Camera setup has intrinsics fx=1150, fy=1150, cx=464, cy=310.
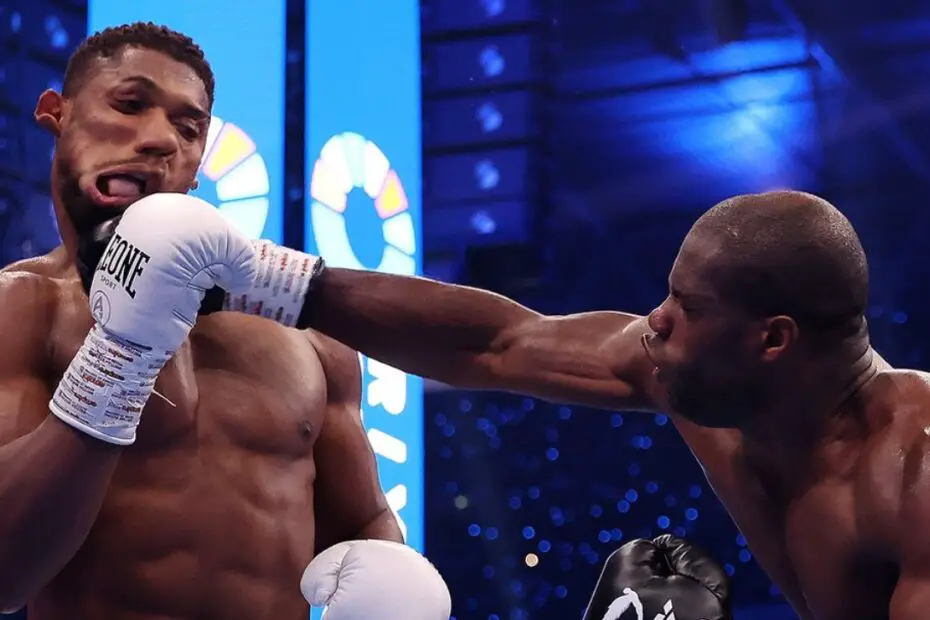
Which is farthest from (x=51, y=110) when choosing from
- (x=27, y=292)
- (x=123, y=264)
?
(x=123, y=264)

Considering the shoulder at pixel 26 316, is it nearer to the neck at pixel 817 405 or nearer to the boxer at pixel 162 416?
the boxer at pixel 162 416

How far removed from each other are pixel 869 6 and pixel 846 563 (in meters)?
4.02

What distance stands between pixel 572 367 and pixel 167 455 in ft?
1.83

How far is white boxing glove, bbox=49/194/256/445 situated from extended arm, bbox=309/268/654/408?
266 mm

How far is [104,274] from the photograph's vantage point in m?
1.28

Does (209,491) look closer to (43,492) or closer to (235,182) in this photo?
(43,492)

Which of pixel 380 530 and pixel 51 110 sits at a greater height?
pixel 51 110

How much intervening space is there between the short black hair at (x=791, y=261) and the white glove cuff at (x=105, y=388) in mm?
680

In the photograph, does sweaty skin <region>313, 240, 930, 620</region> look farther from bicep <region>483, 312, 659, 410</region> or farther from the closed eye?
the closed eye

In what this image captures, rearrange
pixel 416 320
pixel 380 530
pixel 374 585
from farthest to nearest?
1. pixel 380 530
2. pixel 416 320
3. pixel 374 585

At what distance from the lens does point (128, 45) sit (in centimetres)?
161

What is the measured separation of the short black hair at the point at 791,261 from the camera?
1.34 meters

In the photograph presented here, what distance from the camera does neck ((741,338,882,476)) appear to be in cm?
142

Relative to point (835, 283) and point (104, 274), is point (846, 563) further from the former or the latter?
point (104, 274)
